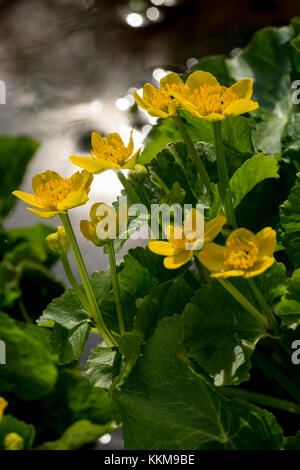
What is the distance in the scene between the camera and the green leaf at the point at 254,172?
22 cm

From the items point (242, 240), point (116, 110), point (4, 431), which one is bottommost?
point (4, 431)

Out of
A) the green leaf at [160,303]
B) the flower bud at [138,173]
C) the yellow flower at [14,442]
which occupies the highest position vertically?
the flower bud at [138,173]

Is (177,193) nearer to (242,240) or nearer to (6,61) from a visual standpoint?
(242,240)

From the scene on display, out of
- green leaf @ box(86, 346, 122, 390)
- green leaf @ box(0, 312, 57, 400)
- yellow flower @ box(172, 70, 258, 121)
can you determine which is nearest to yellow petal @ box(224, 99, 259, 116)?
yellow flower @ box(172, 70, 258, 121)

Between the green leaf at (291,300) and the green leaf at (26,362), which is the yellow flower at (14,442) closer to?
the green leaf at (26,362)

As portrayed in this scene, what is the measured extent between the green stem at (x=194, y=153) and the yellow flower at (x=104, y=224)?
0.03m

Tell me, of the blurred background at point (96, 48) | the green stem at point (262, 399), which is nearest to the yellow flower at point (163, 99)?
the green stem at point (262, 399)

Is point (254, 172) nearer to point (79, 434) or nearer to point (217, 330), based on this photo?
point (217, 330)

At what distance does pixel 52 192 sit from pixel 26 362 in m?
0.21

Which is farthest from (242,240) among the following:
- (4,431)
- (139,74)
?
(139,74)

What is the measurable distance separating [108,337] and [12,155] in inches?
12.9

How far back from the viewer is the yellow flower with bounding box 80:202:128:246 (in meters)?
0.21

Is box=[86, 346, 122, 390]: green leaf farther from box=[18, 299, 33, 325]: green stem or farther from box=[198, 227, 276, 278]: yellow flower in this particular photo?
box=[18, 299, 33, 325]: green stem

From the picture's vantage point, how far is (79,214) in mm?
419
